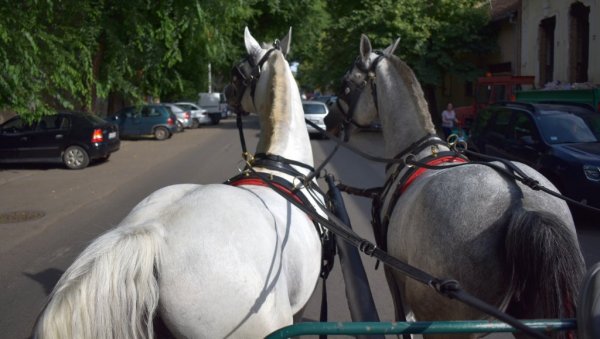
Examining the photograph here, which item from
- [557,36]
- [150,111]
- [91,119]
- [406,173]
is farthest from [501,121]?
[150,111]

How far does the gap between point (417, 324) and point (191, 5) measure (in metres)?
17.3

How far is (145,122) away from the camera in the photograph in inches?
1109

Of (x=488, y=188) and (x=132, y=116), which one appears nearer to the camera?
(x=488, y=188)

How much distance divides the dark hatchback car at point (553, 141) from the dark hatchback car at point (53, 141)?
11.4 metres

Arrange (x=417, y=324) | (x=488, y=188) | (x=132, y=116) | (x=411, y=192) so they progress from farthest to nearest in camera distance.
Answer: (x=132, y=116), (x=411, y=192), (x=488, y=188), (x=417, y=324)

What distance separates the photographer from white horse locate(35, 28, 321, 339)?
2.09 metres

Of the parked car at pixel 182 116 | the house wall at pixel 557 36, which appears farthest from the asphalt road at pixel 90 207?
the parked car at pixel 182 116

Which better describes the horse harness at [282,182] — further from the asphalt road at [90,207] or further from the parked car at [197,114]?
the parked car at [197,114]

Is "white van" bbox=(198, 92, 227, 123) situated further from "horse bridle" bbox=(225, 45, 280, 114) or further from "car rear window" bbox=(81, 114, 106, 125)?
"horse bridle" bbox=(225, 45, 280, 114)

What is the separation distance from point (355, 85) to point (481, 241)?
7.76 feet

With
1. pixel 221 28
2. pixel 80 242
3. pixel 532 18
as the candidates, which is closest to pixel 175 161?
pixel 221 28

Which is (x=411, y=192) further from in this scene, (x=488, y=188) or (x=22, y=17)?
(x=22, y=17)

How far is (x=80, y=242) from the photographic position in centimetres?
841

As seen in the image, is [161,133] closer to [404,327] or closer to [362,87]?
[362,87]
